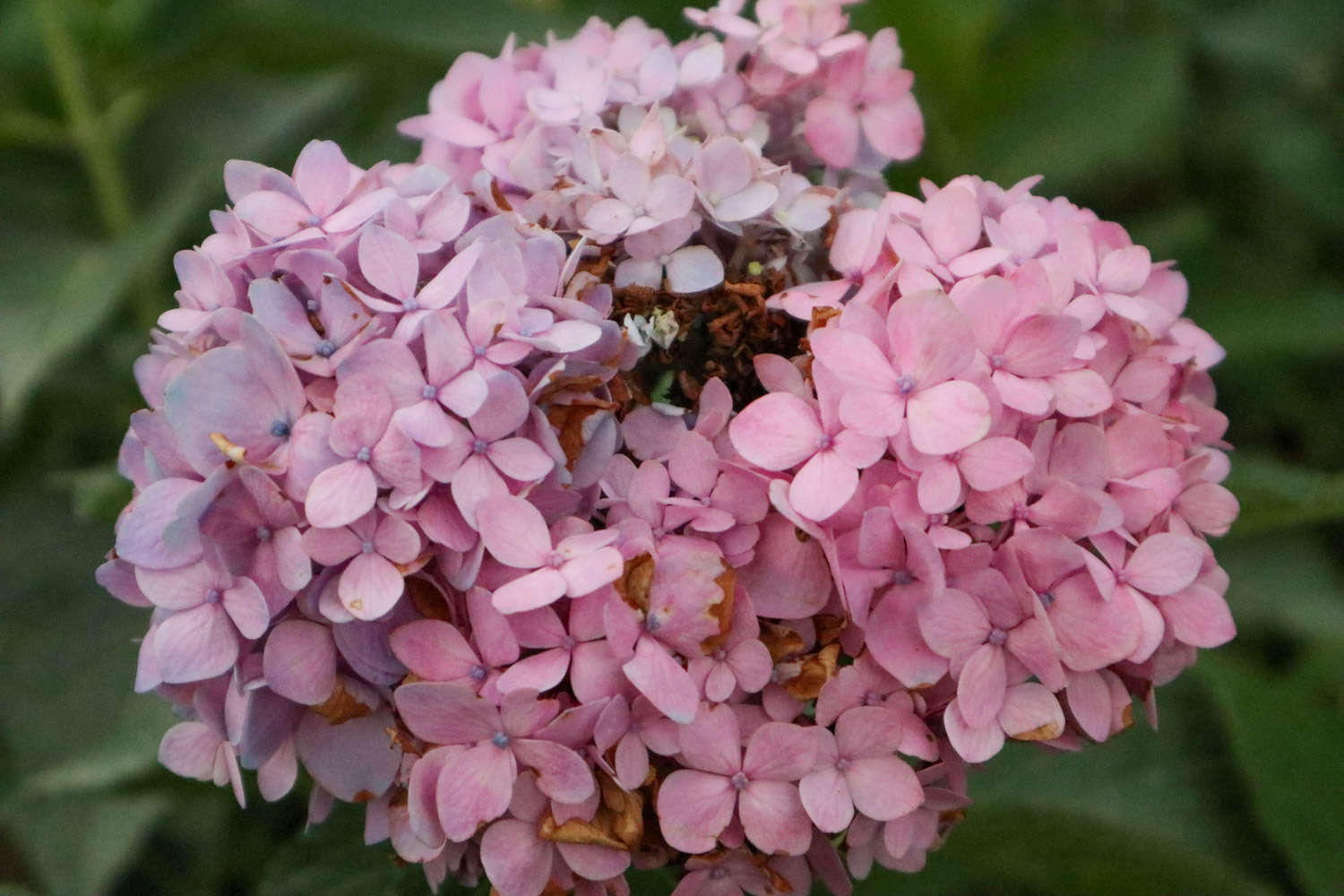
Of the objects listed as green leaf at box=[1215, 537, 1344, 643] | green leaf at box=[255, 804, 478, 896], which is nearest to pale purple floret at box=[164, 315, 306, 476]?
green leaf at box=[255, 804, 478, 896]

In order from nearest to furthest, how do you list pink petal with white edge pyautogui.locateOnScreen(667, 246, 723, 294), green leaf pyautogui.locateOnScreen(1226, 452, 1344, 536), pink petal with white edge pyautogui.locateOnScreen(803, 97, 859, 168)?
pink petal with white edge pyautogui.locateOnScreen(667, 246, 723, 294) → pink petal with white edge pyautogui.locateOnScreen(803, 97, 859, 168) → green leaf pyautogui.locateOnScreen(1226, 452, 1344, 536)

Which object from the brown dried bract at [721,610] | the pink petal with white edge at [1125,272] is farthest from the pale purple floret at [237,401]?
the pink petal with white edge at [1125,272]

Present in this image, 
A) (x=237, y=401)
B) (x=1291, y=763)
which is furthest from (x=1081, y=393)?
(x=1291, y=763)

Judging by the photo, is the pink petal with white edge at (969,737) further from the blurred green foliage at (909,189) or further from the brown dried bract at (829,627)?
the blurred green foliage at (909,189)

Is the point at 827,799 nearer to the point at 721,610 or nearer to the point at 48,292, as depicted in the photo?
the point at 721,610

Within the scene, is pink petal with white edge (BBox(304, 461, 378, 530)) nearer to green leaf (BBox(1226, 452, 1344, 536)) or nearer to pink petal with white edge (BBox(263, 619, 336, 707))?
pink petal with white edge (BBox(263, 619, 336, 707))

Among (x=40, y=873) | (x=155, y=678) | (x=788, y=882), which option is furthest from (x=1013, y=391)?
(x=40, y=873)
